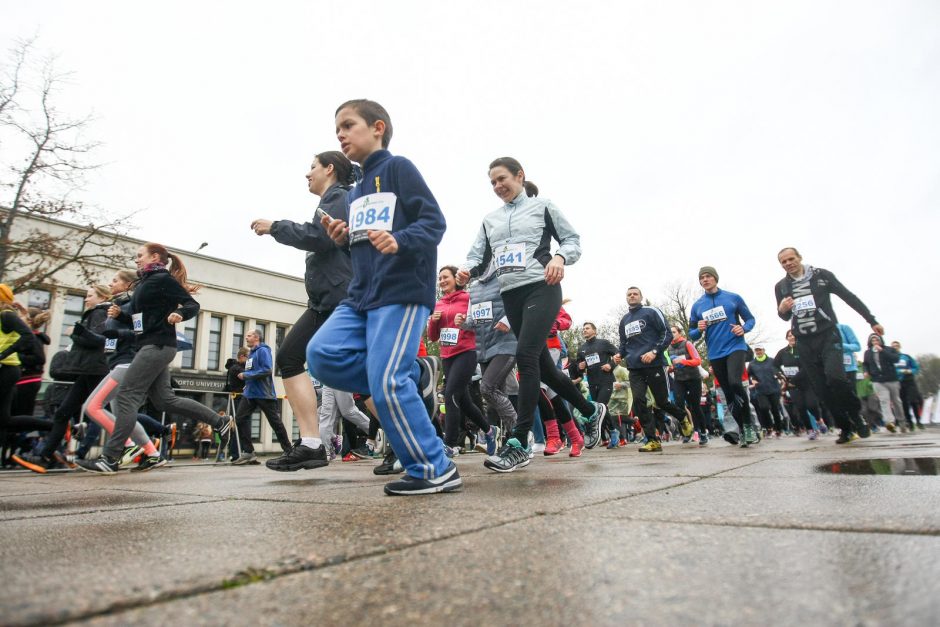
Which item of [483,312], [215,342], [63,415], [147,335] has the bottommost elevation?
[63,415]

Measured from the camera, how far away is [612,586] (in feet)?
3.36

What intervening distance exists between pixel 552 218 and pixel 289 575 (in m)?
3.76

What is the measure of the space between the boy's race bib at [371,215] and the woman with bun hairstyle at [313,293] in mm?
855

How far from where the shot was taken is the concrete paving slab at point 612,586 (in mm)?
875

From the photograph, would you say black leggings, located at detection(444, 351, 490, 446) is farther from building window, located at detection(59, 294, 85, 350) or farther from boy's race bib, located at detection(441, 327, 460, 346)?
building window, located at detection(59, 294, 85, 350)

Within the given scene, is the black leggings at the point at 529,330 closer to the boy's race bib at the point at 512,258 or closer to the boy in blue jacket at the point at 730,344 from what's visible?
the boy's race bib at the point at 512,258

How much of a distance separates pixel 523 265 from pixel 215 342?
3226cm

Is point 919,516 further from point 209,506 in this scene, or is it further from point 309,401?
point 309,401

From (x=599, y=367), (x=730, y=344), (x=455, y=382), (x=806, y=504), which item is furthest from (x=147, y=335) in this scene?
(x=599, y=367)

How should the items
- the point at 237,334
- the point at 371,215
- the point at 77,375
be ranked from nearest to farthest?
1. the point at 371,215
2. the point at 77,375
3. the point at 237,334

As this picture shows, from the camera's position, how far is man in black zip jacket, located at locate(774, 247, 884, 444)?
634cm

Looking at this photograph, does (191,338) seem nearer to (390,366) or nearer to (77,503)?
(77,503)

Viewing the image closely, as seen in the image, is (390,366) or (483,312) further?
(483,312)

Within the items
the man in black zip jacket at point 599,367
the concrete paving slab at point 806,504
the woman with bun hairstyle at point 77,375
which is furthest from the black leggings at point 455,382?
the man in black zip jacket at point 599,367
